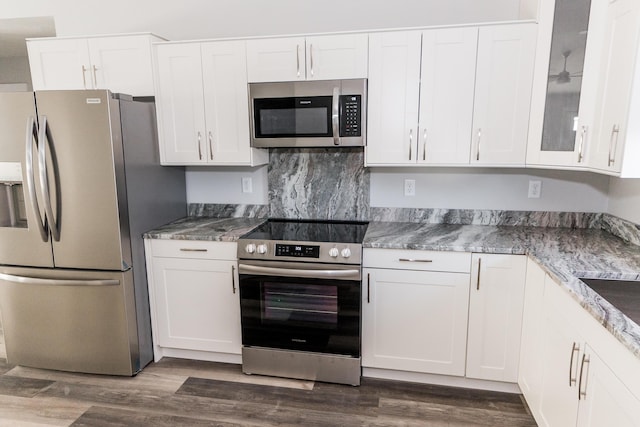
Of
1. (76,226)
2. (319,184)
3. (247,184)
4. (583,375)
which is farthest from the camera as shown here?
(247,184)

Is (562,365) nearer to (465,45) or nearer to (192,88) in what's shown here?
(465,45)

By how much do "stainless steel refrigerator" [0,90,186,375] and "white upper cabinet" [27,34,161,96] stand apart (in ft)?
0.77

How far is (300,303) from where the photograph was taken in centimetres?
240

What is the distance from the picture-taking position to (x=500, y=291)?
2201 mm

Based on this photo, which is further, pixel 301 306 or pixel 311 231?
pixel 311 231

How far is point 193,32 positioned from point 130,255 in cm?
166

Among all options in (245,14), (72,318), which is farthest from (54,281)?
(245,14)

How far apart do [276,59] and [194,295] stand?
5.22ft

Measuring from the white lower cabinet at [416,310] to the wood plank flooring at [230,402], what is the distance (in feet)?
0.66

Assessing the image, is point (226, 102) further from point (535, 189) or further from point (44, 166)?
point (535, 189)

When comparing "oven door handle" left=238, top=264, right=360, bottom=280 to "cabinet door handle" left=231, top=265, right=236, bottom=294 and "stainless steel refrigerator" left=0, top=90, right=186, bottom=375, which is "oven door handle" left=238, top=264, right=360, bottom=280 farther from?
"stainless steel refrigerator" left=0, top=90, right=186, bottom=375

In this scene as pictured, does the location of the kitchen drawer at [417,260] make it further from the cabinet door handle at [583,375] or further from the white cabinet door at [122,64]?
the white cabinet door at [122,64]

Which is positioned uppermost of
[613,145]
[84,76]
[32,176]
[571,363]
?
[84,76]

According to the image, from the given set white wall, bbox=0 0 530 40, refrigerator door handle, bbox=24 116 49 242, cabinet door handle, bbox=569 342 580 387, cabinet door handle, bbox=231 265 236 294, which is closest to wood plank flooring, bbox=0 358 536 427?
cabinet door handle, bbox=231 265 236 294
